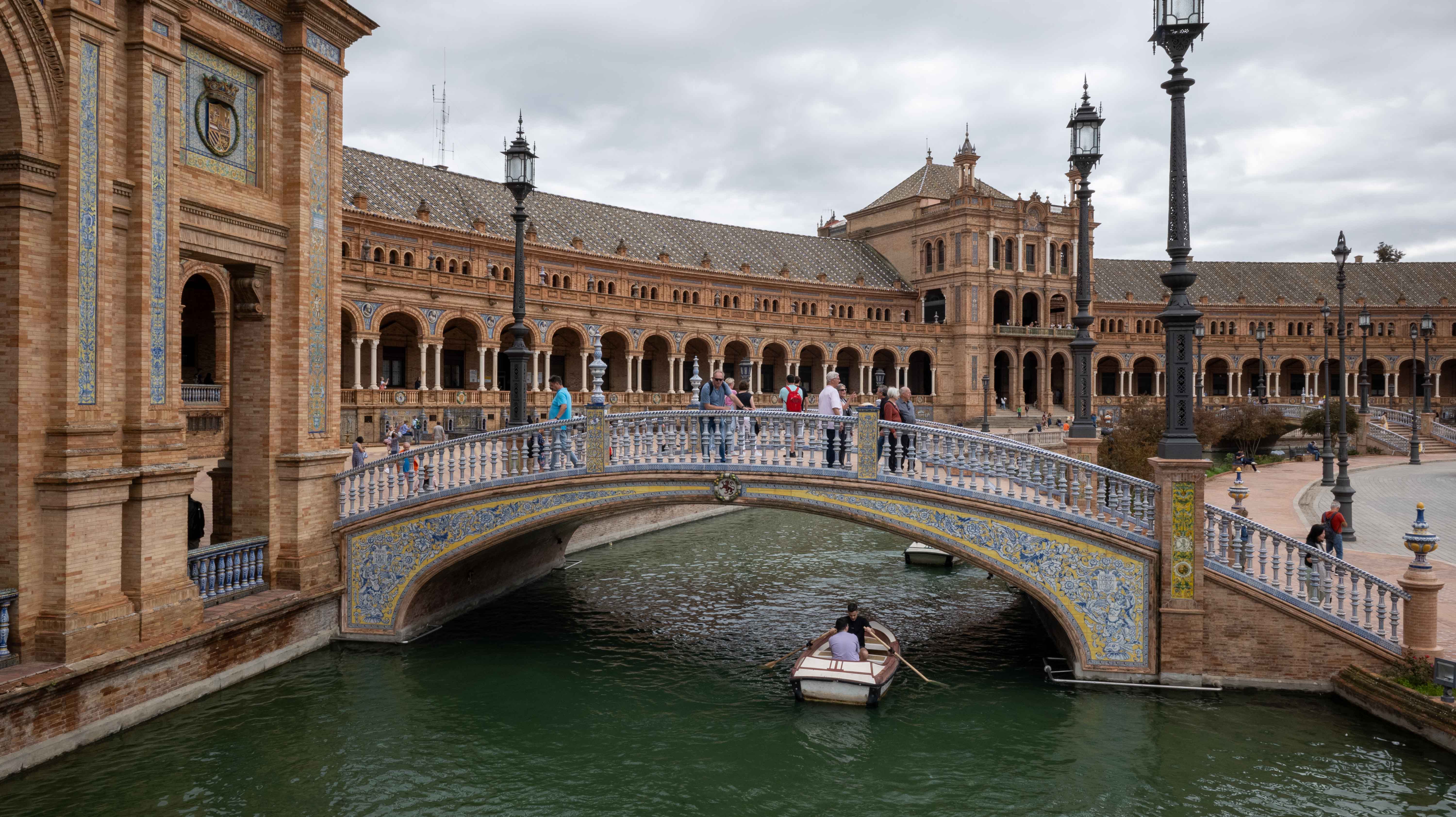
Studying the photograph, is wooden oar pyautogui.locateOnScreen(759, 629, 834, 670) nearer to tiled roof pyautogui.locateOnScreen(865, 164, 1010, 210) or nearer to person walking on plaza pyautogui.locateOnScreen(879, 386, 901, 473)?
person walking on plaza pyautogui.locateOnScreen(879, 386, 901, 473)

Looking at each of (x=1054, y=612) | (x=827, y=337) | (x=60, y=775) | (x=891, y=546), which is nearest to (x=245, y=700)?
Answer: (x=60, y=775)

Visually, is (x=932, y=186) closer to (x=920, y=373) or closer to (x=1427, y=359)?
(x=920, y=373)

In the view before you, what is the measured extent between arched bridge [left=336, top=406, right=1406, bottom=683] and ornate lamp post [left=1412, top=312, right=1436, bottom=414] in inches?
1096

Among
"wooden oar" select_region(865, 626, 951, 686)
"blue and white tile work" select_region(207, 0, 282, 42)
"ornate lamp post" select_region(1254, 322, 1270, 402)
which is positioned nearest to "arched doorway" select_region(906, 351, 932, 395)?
"ornate lamp post" select_region(1254, 322, 1270, 402)

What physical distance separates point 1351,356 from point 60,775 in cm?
7887

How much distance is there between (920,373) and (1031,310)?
9.67 meters

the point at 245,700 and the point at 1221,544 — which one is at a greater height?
the point at 1221,544

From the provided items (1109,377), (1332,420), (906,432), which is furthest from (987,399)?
(906,432)

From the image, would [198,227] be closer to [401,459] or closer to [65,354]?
[65,354]

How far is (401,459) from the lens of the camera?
13.9 meters

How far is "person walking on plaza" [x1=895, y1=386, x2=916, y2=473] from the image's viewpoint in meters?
12.7

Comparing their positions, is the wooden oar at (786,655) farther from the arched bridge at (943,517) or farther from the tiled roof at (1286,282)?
the tiled roof at (1286,282)

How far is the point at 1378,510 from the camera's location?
23891 millimetres

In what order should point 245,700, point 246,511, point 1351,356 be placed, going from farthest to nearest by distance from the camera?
point 1351,356 → point 246,511 → point 245,700
